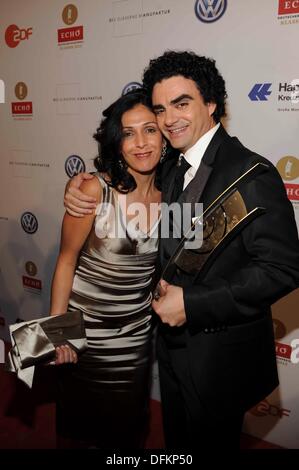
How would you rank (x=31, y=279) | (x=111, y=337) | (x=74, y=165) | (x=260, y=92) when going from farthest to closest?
(x=31, y=279), (x=74, y=165), (x=260, y=92), (x=111, y=337)

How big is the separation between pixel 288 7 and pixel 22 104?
6.27 ft

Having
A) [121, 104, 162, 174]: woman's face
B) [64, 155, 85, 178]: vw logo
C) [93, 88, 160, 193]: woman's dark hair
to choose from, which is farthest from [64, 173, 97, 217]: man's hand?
[64, 155, 85, 178]: vw logo

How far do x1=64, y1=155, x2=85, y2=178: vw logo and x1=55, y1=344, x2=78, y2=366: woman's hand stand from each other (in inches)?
57.4

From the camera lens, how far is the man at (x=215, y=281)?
1.15 meters

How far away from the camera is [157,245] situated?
5.52ft

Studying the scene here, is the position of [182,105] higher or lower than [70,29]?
lower

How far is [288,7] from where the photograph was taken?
1825 mm

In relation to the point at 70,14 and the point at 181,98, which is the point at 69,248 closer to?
the point at 181,98

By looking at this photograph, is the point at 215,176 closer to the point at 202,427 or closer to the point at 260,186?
the point at 260,186

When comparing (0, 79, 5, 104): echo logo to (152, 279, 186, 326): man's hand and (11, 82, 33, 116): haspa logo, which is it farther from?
(152, 279, 186, 326): man's hand

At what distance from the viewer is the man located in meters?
1.15

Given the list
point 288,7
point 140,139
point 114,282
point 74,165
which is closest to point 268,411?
point 114,282

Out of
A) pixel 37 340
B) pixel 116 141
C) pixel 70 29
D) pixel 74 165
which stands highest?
pixel 70 29

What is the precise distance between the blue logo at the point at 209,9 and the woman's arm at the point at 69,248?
108cm
